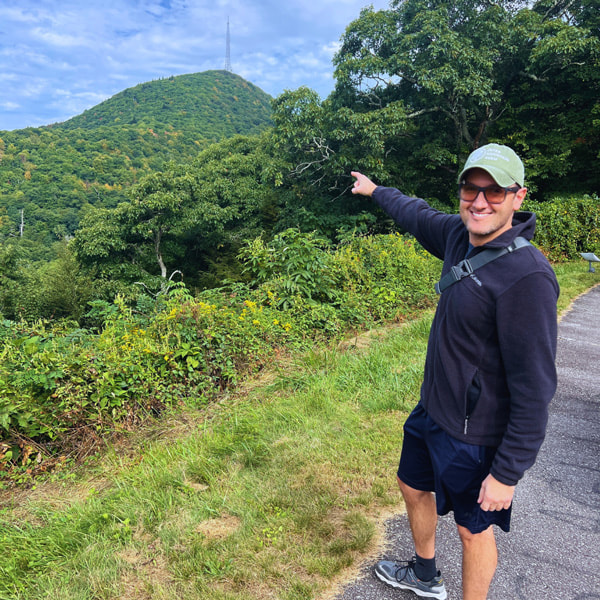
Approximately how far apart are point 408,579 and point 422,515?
0.39 metres

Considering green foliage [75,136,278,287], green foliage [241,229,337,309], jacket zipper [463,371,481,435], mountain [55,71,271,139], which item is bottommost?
jacket zipper [463,371,481,435]

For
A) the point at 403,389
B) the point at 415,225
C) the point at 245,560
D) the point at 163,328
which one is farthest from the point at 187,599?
the point at 163,328

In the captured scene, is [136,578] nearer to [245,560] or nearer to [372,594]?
[245,560]

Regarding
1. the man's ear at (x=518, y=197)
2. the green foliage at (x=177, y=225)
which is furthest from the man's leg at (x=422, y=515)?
the green foliage at (x=177, y=225)

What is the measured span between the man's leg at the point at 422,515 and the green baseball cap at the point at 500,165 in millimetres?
1277

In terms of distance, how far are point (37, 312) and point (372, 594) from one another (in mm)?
22834

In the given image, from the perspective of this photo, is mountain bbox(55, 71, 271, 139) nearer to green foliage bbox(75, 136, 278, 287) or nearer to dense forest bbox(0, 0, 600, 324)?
green foliage bbox(75, 136, 278, 287)

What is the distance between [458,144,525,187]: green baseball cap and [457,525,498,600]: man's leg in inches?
47.7

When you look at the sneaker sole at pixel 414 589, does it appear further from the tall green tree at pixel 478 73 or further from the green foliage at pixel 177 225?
the green foliage at pixel 177 225

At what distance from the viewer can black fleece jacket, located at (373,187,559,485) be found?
4.11 ft

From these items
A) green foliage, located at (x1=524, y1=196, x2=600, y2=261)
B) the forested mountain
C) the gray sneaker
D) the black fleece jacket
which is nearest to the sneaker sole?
the gray sneaker

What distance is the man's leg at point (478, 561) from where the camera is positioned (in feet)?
4.79

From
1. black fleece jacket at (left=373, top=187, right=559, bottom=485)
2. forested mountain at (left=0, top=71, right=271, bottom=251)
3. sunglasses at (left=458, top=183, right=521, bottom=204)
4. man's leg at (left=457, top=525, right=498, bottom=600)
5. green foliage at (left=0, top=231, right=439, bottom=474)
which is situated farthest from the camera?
forested mountain at (left=0, top=71, right=271, bottom=251)

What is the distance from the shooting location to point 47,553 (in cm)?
234
